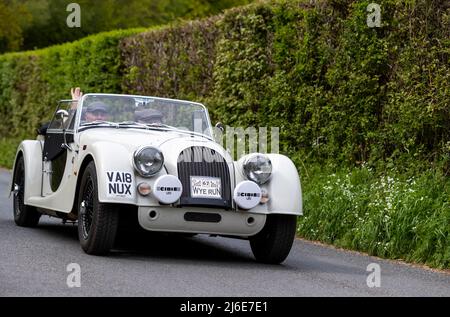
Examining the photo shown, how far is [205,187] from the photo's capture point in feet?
28.9

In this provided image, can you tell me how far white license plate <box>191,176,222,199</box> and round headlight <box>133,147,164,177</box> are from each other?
0.32 meters

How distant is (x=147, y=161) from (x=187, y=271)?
1076 millimetres

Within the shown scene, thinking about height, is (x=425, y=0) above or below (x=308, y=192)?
above

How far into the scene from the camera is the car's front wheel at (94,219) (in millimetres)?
8695

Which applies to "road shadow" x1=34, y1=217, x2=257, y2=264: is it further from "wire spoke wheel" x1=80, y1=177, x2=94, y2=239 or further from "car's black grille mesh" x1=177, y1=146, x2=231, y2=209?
"car's black grille mesh" x1=177, y1=146, x2=231, y2=209

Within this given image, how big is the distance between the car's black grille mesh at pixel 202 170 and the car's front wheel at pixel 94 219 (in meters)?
0.63

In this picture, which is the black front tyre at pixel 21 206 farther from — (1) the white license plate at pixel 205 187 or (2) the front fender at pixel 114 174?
(1) the white license plate at pixel 205 187

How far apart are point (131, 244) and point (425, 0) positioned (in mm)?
4328

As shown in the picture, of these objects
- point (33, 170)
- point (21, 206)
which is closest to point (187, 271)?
point (33, 170)

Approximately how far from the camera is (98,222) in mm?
8672

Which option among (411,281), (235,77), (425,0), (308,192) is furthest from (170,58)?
(411,281)

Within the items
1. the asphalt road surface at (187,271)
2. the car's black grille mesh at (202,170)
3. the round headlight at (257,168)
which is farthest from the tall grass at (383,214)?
the car's black grille mesh at (202,170)
